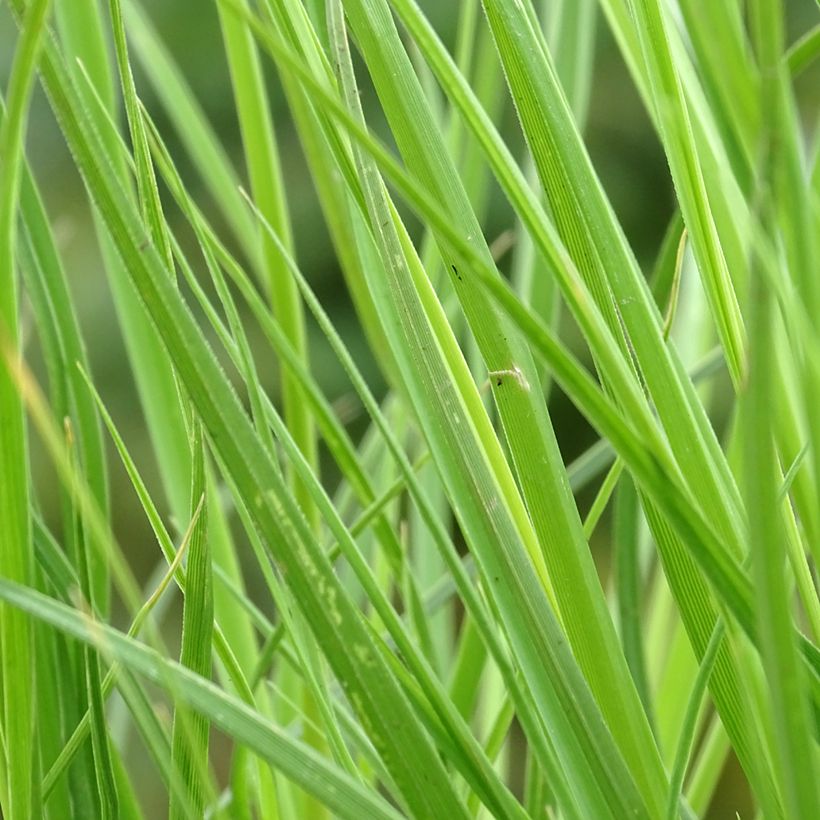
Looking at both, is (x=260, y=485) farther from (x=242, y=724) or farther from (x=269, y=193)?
(x=269, y=193)

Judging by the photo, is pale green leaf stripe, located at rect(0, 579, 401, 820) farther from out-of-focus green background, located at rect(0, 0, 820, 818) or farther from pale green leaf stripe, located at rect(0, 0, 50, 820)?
out-of-focus green background, located at rect(0, 0, 820, 818)

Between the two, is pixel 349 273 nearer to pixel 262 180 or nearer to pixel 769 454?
pixel 262 180

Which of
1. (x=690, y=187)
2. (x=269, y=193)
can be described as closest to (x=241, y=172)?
(x=269, y=193)

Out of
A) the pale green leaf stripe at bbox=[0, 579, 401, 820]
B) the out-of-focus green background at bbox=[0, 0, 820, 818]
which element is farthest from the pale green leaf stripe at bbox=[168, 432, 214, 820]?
the out-of-focus green background at bbox=[0, 0, 820, 818]

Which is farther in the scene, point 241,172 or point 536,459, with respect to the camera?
point 241,172

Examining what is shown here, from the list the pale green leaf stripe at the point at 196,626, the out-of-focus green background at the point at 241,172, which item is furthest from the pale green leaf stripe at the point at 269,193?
the out-of-focus green background at the point at 241,172
